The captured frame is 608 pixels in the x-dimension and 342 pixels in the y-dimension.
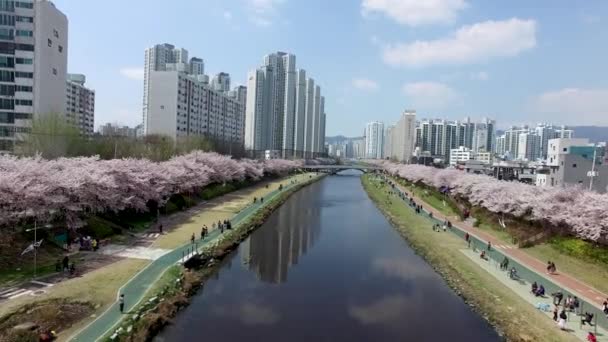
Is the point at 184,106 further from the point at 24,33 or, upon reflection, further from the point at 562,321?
the point at 562,321

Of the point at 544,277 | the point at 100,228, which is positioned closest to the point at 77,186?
the point at 100,228

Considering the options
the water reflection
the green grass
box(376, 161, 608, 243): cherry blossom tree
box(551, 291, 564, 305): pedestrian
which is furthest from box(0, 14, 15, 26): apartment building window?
box(551, 291, 564, 305): pedestrian

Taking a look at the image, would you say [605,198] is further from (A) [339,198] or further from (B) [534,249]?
(A) [339,198]

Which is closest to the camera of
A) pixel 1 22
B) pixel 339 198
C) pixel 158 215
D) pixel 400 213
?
pixel 158 215

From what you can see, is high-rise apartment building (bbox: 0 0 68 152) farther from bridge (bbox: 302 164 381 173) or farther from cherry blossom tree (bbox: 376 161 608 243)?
bridge (bbox: 302 164 381 173)

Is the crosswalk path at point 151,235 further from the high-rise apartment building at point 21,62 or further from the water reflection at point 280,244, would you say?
the high-rise apartment building at point 21,62

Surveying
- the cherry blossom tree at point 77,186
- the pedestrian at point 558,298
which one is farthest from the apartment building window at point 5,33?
the pedestrian at point 558,298

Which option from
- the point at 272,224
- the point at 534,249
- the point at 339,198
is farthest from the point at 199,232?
the point at 339,198
